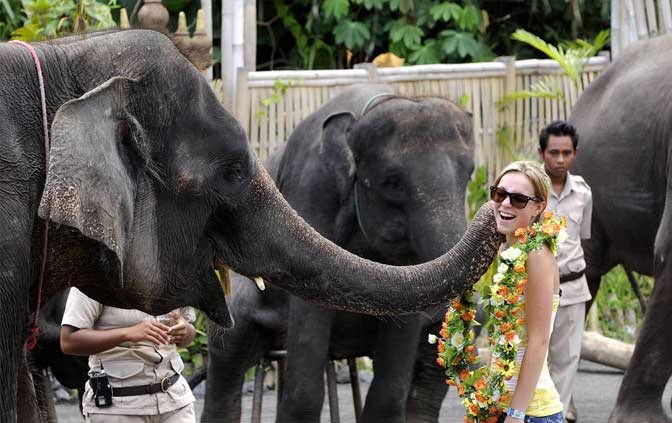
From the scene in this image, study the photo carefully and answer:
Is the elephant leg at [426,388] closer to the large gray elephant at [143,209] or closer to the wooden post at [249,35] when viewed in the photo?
the large gray elephant at [143,209]

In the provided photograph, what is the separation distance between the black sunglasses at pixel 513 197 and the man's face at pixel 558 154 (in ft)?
9.75

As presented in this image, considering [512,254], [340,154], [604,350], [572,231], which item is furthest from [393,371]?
[604,350]

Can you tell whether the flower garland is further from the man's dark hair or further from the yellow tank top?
the man's dark hair

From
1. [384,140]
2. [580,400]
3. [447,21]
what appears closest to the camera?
[384,140]

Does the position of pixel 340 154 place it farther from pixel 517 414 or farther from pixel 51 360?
pixel 517 414

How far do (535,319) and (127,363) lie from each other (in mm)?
1498

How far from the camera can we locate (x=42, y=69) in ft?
12.5

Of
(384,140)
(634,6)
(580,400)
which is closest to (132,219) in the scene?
(384,140)

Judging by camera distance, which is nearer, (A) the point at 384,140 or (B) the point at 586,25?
(A) the point at 384,140

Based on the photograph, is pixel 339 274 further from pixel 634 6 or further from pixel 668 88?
pixel 634 6

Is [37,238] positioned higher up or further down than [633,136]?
further down

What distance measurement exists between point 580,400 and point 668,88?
2272 millimetres

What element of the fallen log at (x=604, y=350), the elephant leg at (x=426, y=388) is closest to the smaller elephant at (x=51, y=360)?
the elephant leg at (x=426, y=388)

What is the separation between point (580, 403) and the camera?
381 inches
